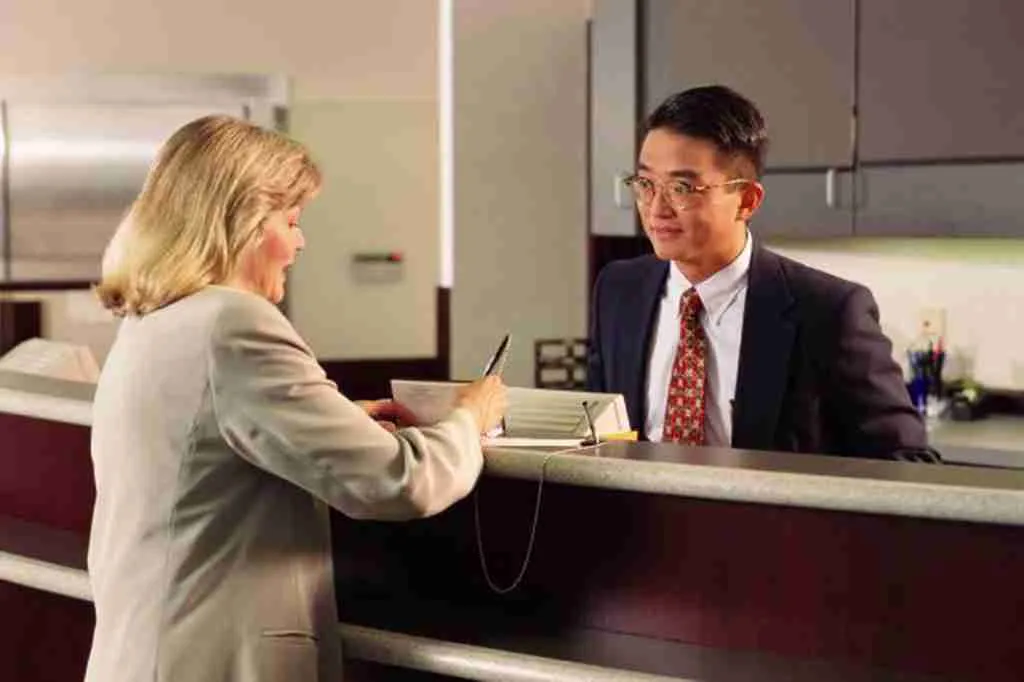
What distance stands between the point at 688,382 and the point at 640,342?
0.46 ft

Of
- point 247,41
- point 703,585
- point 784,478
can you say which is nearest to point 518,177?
point 247,41

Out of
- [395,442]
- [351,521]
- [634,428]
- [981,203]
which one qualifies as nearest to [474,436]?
[395,442]

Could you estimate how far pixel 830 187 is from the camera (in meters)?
3.40

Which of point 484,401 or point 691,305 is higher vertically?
point 691,305

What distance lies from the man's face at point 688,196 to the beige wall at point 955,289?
1712mm

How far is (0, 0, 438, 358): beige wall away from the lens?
16.3 feet

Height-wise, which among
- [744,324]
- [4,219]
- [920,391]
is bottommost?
[920,391]

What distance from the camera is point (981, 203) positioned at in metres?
3.21

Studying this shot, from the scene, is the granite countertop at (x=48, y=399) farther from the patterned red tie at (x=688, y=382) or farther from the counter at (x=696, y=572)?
the patterned red tie at (x=688, y=382)

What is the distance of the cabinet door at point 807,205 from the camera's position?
11.2ft

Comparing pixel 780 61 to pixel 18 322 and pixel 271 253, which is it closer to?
pixel 271 253

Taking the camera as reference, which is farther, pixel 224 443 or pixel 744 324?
pixel 744 324

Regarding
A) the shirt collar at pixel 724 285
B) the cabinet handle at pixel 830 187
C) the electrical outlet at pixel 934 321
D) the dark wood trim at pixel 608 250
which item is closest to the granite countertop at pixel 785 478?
the shirt collar at pixel 724 285

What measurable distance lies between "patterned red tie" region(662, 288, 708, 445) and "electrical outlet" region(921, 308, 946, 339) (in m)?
1.77
